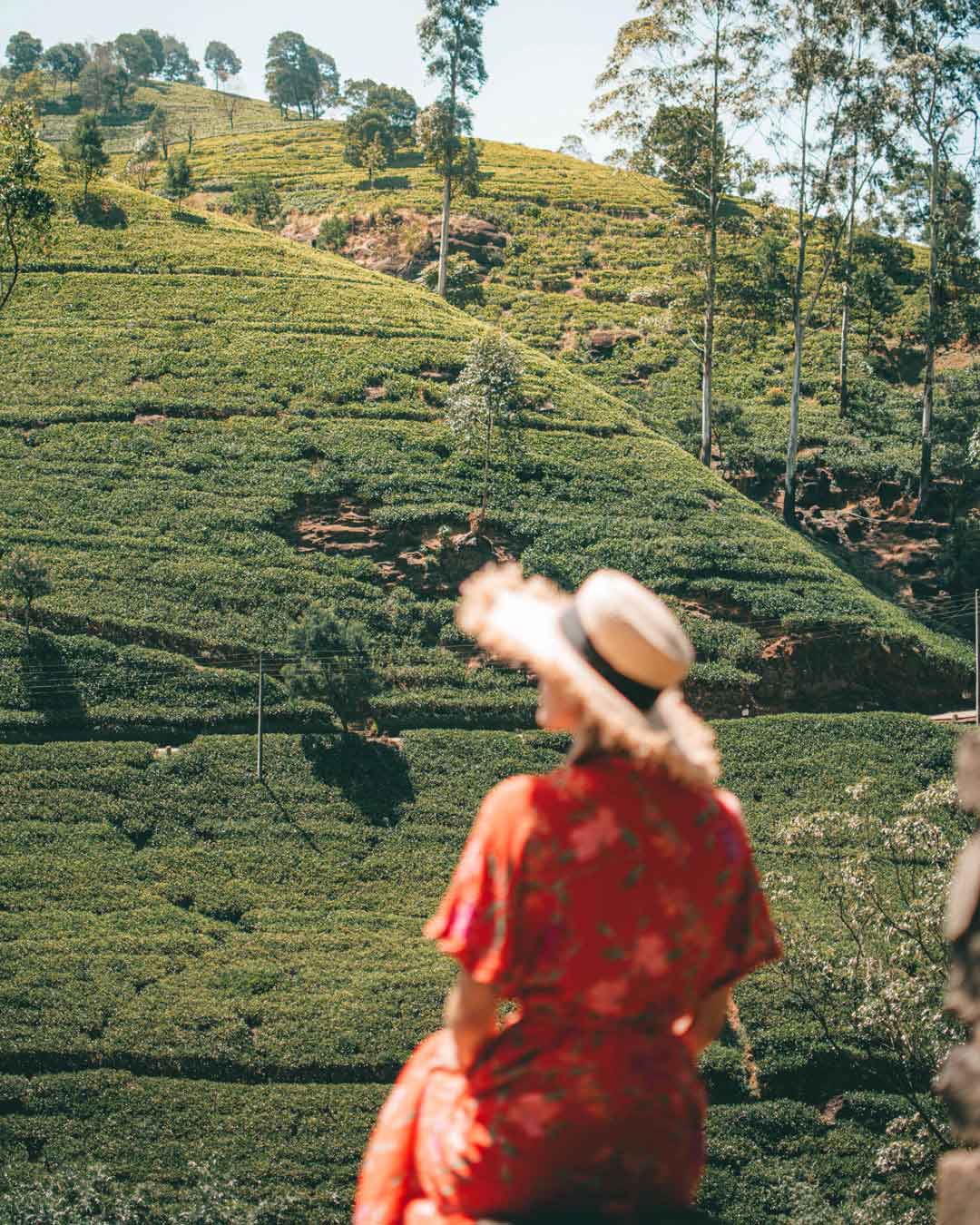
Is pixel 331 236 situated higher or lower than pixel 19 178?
higher

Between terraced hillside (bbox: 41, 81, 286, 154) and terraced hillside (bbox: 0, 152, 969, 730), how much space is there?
52.3m

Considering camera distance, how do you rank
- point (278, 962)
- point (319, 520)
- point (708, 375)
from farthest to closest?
point (708, 375)
point (319, 520)
point (278, 962)

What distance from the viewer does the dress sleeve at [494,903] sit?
242 centimetres

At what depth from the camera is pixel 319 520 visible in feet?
98.0

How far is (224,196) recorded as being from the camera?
65.3 meters

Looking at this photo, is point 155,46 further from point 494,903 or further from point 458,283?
point 494,903

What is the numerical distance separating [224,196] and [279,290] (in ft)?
90.2

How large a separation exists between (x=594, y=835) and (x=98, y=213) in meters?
48.8

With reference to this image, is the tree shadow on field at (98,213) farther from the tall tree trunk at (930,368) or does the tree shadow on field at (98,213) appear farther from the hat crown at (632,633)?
the hat crown at (632,633)

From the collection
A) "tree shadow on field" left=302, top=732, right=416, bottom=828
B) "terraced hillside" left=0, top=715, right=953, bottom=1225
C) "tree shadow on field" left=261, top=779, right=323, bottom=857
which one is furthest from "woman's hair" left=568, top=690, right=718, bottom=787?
"tree shadow on field" left=302, top=732, right=416, bottom=828

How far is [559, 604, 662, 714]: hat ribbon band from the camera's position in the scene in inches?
99.1

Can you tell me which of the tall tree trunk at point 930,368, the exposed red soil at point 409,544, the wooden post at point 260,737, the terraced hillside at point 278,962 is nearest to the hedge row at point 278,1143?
the terraced hillside at point 278,962

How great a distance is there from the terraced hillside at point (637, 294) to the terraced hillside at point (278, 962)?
17.7 m

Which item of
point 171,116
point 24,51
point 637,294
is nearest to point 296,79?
point 171,116
